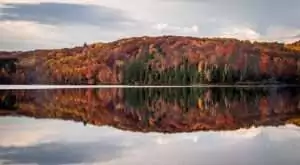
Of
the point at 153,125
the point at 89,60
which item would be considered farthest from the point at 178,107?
the point at 89,60

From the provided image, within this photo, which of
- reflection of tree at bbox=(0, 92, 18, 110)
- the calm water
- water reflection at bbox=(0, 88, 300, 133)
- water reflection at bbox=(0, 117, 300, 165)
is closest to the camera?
water reflection at bbox=(0, 117, 300, 165)

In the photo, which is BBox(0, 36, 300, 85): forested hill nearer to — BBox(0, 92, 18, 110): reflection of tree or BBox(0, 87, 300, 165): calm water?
BBox(0, 87, 300, 165): calm water

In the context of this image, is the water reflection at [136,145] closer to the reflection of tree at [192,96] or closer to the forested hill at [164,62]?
the reflection of tree at [192,96]

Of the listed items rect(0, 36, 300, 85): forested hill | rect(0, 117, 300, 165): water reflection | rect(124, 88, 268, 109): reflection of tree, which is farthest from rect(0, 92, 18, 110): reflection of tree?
rect(124, 88, 268, 109): reflection of tree

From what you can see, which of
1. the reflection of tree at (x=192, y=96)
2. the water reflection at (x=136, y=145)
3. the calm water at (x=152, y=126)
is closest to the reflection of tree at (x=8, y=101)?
the calm water at (x=152, y=126)

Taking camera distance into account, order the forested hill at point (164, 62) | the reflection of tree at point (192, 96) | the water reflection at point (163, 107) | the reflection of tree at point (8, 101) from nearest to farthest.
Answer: the water reflection at point (163, 107) < the reflection of tree at point (8, 101) < the reflection of tree at point (192, 96) < the forested hill at point (164, 62)

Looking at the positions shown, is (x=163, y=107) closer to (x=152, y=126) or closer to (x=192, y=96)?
(x=192, y=96)
